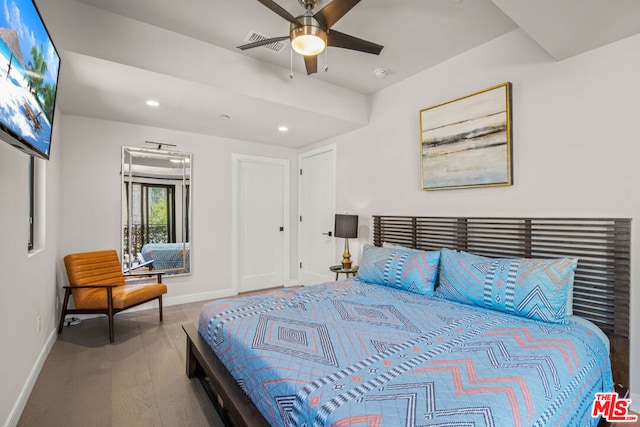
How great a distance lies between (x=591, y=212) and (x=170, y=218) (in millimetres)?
4404

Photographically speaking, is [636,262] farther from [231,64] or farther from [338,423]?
[231,64]

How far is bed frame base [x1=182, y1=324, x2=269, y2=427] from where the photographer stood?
1.43 meters

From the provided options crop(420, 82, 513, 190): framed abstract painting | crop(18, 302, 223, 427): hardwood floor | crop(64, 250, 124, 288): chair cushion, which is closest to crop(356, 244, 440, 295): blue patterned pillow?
crop(420, 82, 513, 190): framed abstract painting

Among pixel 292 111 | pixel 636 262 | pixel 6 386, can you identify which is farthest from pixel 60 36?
pixel 636 262

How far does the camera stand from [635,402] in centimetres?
200

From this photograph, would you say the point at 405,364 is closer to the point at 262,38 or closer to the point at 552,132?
the point at 552,132

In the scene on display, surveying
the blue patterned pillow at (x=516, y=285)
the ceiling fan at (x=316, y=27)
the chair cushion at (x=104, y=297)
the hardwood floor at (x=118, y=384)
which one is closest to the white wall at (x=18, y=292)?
the hardwood floor at (x=118, y=384)

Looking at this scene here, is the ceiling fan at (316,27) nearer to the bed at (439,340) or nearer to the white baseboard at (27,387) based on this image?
the bed at (439,340)

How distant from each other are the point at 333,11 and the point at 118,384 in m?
2.97

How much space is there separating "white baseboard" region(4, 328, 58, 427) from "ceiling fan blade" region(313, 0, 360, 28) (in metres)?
2.97

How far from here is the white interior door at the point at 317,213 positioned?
4590mm

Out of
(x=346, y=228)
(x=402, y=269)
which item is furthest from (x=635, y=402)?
(x=346, y=228)

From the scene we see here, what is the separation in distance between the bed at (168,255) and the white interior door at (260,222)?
711mm

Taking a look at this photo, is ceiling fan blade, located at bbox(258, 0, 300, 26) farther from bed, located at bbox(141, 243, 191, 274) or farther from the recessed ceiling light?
bed, located at bbox(141, 243, 191, 274)
